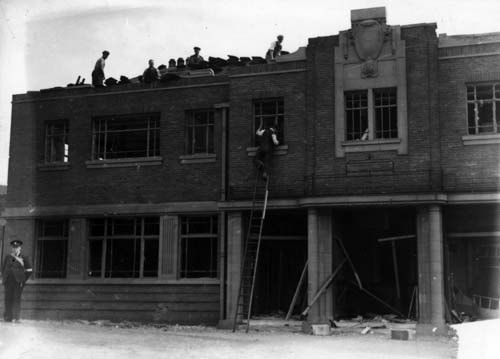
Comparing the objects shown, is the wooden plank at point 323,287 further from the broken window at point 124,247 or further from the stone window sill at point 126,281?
the broken window at point 124,247

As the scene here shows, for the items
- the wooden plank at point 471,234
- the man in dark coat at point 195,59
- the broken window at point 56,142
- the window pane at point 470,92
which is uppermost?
the man in dark coat at point 195,59

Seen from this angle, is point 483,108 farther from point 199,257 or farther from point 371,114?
point 199,257

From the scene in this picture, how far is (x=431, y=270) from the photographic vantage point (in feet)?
62.0

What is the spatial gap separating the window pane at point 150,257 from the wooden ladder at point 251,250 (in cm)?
293

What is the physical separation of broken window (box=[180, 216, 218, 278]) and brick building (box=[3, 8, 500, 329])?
1.7 inches

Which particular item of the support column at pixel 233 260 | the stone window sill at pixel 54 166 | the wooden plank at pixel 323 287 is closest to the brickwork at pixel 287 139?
the stone window sill at pixel 54 166

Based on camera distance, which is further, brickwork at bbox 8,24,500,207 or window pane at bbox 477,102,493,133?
window pane at bbox 477,102,493,133

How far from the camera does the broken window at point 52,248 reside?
920 inches

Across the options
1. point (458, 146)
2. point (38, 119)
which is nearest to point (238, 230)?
point (458, 146)

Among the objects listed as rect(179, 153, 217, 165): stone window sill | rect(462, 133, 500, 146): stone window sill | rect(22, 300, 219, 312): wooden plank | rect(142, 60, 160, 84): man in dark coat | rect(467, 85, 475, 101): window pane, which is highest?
rect(142, 60, 160, 84): man in dark coat

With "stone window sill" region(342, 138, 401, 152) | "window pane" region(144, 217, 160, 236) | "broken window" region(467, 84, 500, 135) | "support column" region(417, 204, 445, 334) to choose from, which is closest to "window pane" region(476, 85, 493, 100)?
"broken window" region(467, 84, 500, 135)

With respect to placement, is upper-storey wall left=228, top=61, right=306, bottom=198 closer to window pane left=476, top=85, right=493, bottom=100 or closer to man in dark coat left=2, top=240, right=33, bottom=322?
window pane left=476, top=85, right=493, bottom=100

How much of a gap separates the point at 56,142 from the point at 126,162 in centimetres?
283

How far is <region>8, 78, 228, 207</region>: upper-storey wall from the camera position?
2228cm
